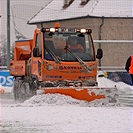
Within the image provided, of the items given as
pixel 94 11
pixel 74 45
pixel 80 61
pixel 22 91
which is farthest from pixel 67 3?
pixel 80 61

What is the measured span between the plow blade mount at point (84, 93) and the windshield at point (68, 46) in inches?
56.0

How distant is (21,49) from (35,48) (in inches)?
98.9

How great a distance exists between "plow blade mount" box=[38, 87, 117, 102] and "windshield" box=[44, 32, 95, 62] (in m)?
1.42

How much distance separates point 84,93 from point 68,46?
1.89m

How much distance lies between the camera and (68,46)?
563 inches

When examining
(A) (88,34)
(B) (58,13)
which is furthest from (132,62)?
(B) (58,13)

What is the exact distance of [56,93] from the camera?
12.8m

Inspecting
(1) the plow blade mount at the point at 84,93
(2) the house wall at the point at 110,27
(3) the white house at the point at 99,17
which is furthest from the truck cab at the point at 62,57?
(3) the white house at the point at 99,17

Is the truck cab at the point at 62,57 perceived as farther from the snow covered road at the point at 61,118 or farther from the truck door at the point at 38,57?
the snow covered road at the point at 61,118

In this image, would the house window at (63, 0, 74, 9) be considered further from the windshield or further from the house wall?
the windshield

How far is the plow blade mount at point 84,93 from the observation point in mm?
12883

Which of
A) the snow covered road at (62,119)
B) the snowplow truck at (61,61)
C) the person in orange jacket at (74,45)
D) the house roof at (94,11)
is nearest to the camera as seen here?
the snow covered road at (62,119)

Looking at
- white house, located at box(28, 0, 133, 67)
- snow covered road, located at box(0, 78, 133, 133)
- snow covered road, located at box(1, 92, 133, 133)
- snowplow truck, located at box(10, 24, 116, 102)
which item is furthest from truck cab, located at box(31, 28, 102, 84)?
white house, located at box(28, 0, 133, 67)

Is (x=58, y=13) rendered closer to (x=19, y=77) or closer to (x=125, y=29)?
(x=125, y=29)
